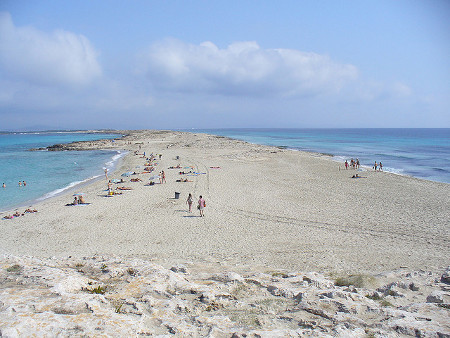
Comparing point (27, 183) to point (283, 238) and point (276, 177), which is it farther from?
point (283, 238)

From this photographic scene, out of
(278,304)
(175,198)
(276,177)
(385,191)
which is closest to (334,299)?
(278,304)

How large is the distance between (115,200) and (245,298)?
596 inches

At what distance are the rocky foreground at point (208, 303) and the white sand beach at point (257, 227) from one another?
1387 mm

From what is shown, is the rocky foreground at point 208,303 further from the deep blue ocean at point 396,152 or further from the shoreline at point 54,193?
the deep blue ocean at point 396,152

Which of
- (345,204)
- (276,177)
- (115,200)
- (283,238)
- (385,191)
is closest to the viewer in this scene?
(283,238)

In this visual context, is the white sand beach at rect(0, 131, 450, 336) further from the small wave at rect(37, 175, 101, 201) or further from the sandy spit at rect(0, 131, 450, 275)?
the small wave at rect(37, 175, 101, 201)

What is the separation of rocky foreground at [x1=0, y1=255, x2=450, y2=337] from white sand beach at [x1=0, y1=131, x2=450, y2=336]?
4.55ft

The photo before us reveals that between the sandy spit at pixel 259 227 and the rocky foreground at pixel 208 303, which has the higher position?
the rocky foreground at pixel 208 303

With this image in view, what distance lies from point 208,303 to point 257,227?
26.9ft

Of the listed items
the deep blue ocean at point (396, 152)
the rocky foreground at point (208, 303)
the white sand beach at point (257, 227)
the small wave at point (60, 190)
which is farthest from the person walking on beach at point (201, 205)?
the deep blue ocean at point (396, 152)

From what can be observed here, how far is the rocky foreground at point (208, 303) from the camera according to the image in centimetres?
420

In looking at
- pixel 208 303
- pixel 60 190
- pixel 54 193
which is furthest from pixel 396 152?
pixel 208 303

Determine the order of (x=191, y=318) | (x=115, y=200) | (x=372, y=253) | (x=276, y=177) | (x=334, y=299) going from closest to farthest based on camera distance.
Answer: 1. (x=191, y=318)
2. (x=334, y=299)
3. (x=372, y=253)
4. (x=115, y=200)
5. (x=276, y=177)

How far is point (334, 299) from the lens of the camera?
530 centimetres
